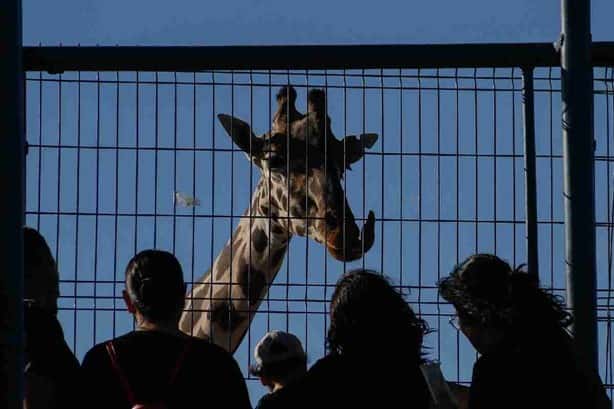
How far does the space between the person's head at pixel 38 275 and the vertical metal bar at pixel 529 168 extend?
7.49 ft

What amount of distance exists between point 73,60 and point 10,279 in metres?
2.38

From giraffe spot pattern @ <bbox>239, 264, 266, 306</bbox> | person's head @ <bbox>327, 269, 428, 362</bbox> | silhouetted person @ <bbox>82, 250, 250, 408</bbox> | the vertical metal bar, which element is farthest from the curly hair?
giraffe spot pattern @ <bbox>239, 264, 266, 306</bbox>

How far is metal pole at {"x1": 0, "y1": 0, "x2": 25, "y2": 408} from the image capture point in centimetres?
700

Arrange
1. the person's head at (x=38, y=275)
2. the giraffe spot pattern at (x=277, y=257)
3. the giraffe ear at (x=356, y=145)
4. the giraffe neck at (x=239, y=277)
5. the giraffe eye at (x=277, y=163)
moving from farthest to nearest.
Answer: the giraffe spot pattern at (x=277, y=257) → the giraffe neck at (x=239, y=277) → the giraffe eye at (x=277, y=163) → the giraffe ear at (x=356, y=145) → the person's head at (x=38, y=275)

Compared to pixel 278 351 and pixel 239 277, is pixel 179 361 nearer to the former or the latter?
pixel 278 351

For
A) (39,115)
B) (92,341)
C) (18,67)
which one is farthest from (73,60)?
(18,67)

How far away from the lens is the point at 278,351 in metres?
8.78

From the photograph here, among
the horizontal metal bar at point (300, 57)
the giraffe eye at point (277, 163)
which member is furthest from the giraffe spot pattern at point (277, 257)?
the horizontal metal bar at point (300, 57)

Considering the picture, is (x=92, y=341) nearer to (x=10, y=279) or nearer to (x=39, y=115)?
(x=39, y=115)

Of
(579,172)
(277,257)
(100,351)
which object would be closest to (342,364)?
(100,351)

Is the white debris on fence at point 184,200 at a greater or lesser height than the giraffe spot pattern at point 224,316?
greater

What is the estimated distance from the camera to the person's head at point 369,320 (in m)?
7.48

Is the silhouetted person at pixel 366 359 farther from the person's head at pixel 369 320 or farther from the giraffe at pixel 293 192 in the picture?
the giraffe at pixel 293 192

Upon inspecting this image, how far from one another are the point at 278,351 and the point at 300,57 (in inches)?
54.4
